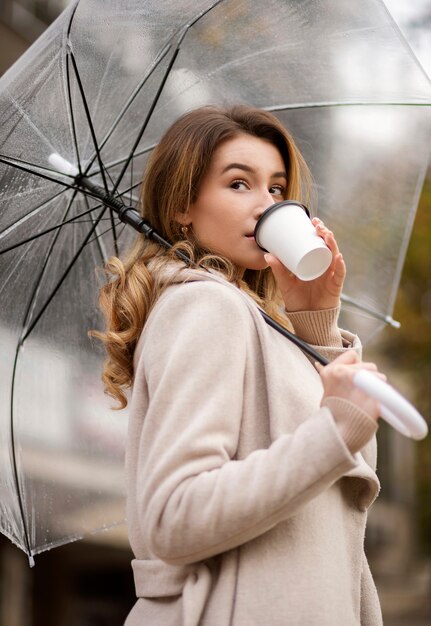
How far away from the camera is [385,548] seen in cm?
2755

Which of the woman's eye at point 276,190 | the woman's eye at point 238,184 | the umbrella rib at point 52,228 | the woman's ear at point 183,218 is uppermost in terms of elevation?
the woman's eye at point 238,184

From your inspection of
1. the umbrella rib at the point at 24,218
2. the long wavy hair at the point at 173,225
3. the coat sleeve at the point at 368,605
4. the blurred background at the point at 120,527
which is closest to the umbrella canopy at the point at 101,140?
the umbrella rib at the point at 24,218

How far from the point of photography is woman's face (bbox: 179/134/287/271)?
2.48 m

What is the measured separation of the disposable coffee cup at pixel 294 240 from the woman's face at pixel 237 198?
0.11 metres

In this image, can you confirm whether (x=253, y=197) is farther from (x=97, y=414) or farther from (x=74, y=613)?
(x=74, y=613)

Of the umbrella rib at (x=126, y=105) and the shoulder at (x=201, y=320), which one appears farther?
the umbrella rib at (x=126, y=105)

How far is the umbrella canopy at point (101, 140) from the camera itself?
296 cm

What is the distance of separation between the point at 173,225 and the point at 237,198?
0.81 ft

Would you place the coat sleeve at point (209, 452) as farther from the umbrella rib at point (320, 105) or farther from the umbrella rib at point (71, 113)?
the umbrella rib at point (320, 105)

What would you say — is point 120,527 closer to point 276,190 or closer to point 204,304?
point 276,190

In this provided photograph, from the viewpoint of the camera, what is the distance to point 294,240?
7.50 feet

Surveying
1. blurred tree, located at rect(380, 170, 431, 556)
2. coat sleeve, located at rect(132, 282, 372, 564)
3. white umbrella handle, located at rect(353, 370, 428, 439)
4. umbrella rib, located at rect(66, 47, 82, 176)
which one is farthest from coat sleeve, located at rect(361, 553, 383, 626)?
blurred tree, located at rect(380, 170, 431, 556)

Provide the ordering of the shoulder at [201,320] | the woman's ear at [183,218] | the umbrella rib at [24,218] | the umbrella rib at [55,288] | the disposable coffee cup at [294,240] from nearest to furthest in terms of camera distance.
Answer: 1. the shoulder at [201,320]
2. the disposable coffee cup at [294,240]
3. the woman's ear at [183,218]
4. the umbrella rib at [24,218]
5. the umbrella rib at [55,288]

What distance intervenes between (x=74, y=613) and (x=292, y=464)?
11.6 meters
